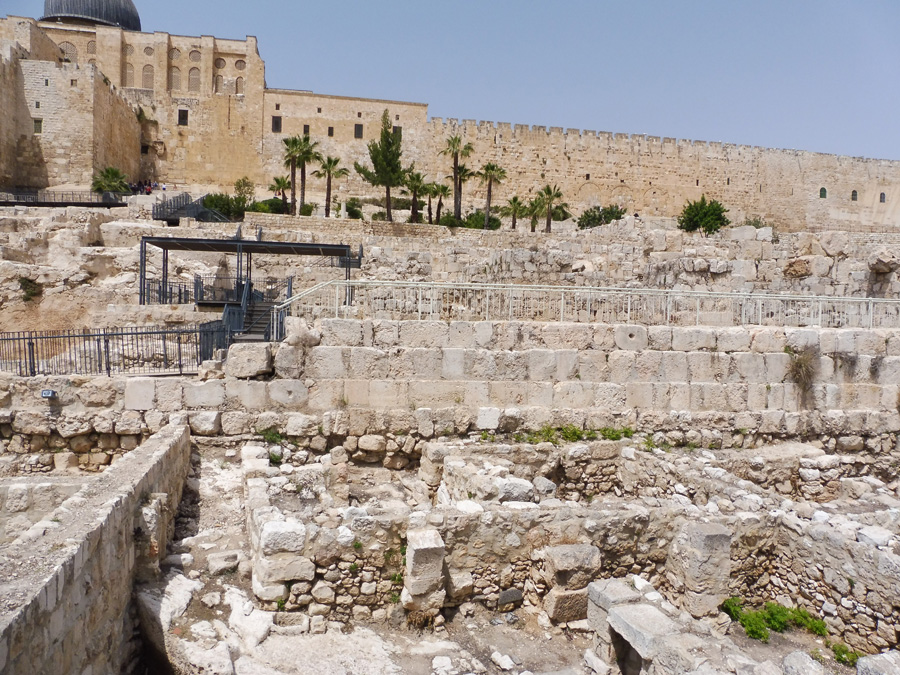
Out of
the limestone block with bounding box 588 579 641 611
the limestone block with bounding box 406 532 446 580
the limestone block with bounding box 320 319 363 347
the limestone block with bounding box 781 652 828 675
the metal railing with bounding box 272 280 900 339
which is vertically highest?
the metal railing with bounding box 272 280 900 339

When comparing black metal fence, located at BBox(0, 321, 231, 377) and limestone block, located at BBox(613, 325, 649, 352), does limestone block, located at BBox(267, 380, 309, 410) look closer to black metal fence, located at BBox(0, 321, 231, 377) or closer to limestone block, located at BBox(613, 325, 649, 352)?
black metal fence, located at BBox(0, 321, 231, 377)

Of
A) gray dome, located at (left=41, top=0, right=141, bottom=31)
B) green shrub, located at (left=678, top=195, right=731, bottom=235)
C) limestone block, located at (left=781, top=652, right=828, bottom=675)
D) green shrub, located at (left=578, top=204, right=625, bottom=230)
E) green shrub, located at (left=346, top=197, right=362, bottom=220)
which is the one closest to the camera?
limestone block, located at (left=781, top=652, right=828, bottom=675)

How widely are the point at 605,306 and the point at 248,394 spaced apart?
20.2 ft

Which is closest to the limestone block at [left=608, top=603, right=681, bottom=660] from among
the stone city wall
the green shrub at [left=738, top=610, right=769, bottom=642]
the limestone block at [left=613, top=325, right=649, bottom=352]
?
the green shrub at [left=738, top=610, right=769, bottom=642]

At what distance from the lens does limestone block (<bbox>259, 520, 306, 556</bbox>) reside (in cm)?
502

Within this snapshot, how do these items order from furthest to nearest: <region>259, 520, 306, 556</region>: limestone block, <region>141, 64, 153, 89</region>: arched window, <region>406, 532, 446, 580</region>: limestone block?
<region>141, 64, 153, 89</region>: arched window
<region>406, 532, 446, 580</region>: limestone block
<region>259, 520, 306, 556</region>: limestone block

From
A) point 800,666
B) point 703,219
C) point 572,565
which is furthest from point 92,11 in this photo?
point 800,666

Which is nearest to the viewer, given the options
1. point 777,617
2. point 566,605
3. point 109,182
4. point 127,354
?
point 566,605

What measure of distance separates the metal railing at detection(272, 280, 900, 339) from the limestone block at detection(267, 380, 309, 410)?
1488 mm

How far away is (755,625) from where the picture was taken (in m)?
5.41

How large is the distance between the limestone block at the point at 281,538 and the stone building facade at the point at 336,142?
3847 cm

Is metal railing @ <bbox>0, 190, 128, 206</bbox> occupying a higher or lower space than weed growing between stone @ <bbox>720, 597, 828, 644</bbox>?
higher

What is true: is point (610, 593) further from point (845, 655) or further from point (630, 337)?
point (630, 337)

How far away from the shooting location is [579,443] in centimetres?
873
